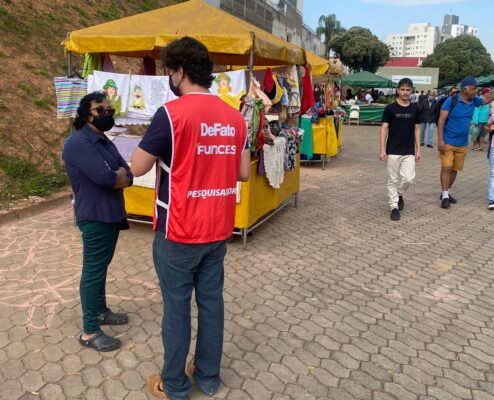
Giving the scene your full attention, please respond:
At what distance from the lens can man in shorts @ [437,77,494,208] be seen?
6895mm


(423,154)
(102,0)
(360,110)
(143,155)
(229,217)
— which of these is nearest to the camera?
(143,155)

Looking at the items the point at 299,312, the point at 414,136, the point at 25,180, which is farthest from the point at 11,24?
the point at 299,312

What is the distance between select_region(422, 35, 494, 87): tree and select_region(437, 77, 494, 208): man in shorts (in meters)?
62.1

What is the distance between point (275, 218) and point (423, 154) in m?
8.73

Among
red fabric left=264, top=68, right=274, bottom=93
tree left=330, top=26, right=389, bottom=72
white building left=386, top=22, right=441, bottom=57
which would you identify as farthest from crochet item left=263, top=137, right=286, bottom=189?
white building left=386, top=22, right=441, bottom=57

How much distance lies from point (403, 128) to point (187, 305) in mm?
4963

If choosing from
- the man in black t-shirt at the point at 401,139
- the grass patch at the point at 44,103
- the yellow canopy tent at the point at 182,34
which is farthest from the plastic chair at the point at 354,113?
the yellow canopy tent at the point at 182,34

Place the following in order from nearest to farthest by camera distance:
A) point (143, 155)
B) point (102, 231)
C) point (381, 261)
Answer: point (143, 155), point (102, 231), point (381, 261)

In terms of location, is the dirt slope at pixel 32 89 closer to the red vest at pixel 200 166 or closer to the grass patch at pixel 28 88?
the grass patch at pixel 28 88

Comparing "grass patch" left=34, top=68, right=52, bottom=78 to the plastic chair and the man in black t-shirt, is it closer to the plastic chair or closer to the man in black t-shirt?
the man in black t-shirt

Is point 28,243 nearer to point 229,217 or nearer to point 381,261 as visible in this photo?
point 229,217

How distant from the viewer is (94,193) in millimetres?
2896

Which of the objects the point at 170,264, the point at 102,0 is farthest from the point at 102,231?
the point at 102,0

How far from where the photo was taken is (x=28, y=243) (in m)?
5.06
